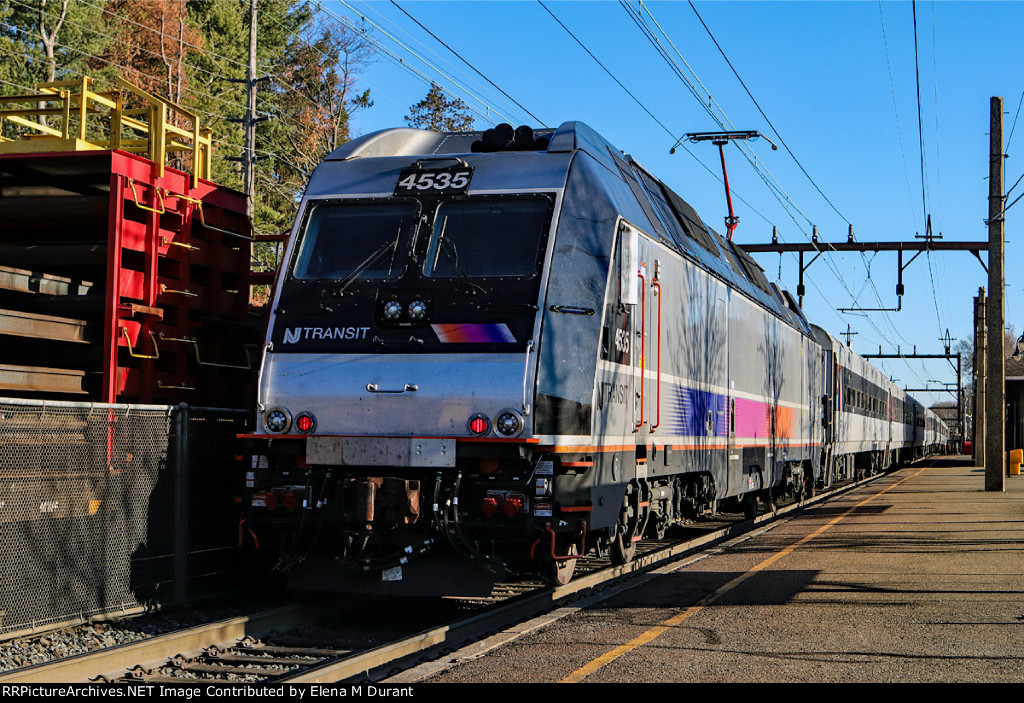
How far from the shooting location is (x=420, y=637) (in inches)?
299

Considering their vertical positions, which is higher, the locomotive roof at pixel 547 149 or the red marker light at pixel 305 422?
the locomotive roof at pixel 547 149

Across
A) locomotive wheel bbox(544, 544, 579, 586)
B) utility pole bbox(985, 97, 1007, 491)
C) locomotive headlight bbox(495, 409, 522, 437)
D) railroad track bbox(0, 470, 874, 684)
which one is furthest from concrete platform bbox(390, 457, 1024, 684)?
utility pole bbox(985, 97, 1007, 491)

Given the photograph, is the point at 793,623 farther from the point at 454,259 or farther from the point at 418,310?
the point at 454,259

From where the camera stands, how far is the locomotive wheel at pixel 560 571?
894cm

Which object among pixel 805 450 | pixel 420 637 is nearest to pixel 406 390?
pixel 420 637

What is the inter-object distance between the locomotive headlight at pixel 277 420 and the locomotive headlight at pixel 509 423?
1.73 metres

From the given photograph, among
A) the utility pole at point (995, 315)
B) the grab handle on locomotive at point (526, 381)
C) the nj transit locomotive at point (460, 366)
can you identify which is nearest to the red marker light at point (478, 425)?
the nj transit locomotive at point (460, 366)

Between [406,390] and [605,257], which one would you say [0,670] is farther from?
[605,257]

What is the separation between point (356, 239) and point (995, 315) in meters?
19.6

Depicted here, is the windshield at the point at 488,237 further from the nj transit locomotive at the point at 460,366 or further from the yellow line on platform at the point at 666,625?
the yellow line on platform at the point at 666,625

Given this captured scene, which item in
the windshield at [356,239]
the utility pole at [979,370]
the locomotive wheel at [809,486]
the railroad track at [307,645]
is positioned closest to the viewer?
the railroad track at [307,645]

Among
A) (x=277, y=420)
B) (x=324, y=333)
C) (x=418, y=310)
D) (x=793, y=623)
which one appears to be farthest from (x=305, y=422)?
(x=793, y=623)

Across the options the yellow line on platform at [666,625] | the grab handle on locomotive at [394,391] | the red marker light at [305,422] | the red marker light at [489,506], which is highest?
the grab handle on locomotive at [394,391]

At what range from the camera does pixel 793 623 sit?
315 inches
